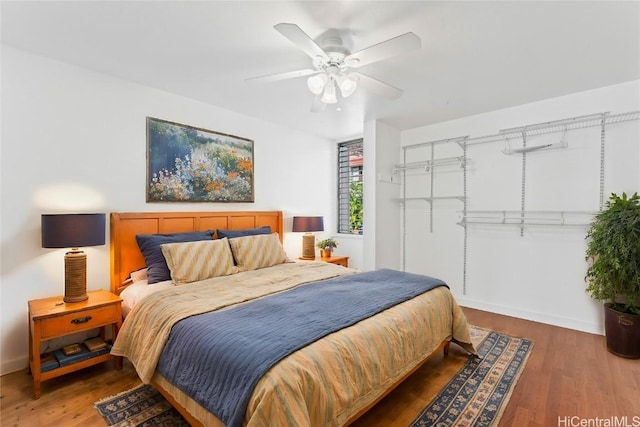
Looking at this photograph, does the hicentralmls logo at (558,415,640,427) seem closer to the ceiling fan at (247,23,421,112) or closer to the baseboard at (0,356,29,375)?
the ceiling fan at (247,23,421,112)

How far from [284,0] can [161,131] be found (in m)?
1.95

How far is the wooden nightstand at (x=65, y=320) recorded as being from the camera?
6.57ft

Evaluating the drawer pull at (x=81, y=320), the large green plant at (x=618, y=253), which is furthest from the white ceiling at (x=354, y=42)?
the drawer pull at (x=81, y=320)

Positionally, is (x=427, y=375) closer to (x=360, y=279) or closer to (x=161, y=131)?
(x=360, y=279)

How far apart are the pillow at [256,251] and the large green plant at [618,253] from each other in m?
2.98

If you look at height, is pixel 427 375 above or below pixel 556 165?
below

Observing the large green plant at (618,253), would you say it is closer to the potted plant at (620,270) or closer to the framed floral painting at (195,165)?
the potted plant at (620,270)

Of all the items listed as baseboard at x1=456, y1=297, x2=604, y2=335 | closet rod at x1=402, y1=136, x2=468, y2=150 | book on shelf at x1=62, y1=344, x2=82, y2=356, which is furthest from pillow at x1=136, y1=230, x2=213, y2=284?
baseboard at x1=456, y1=297, x2=604, y2=335

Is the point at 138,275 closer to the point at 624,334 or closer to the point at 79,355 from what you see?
the point at 79,355

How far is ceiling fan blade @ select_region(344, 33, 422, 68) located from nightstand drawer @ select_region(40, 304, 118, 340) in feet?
8.28

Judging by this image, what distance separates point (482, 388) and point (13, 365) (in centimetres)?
349

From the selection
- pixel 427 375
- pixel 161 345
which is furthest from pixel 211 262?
pixel 427 375

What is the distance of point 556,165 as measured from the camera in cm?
325

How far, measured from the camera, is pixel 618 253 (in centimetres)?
250
